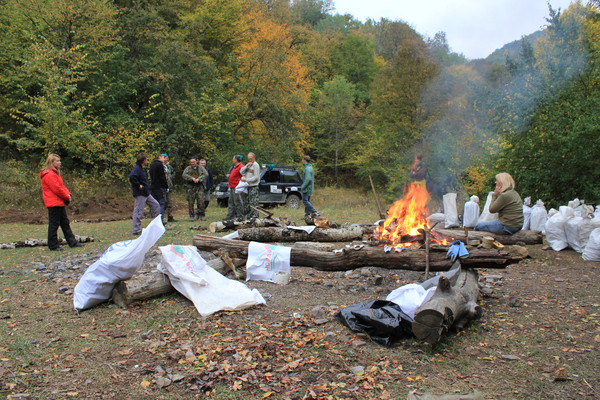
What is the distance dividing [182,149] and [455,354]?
2274 centimetres

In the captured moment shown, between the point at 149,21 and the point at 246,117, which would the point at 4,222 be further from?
the point at 246,117

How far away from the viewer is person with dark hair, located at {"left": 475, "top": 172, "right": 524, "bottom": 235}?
27.8 ft

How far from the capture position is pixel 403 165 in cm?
3120

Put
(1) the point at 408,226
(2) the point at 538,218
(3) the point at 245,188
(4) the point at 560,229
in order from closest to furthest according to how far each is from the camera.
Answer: (1) the point at 408,226
(4) the point at 560,229
(2) the point at 538,218
(3) the point at 245,188

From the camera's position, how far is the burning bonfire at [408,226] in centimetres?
627

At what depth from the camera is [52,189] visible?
877 centimetres

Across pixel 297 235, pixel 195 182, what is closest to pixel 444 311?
pixel 297 235

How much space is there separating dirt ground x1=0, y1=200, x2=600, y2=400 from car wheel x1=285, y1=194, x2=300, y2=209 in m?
13.5

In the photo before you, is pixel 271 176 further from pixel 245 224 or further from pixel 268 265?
pixel 268 265

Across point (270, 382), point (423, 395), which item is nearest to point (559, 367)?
point (423, 395)

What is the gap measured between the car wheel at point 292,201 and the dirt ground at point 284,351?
13.5m

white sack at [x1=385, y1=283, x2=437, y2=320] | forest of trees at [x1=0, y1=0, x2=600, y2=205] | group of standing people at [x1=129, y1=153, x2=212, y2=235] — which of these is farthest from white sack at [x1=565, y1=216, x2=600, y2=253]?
group of standing people at [x1=129, y1=153, x2=212, y2=235]

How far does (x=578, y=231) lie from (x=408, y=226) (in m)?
4.46

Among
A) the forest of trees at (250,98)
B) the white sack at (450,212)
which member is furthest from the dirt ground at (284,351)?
the forest of trees at (250,98)
